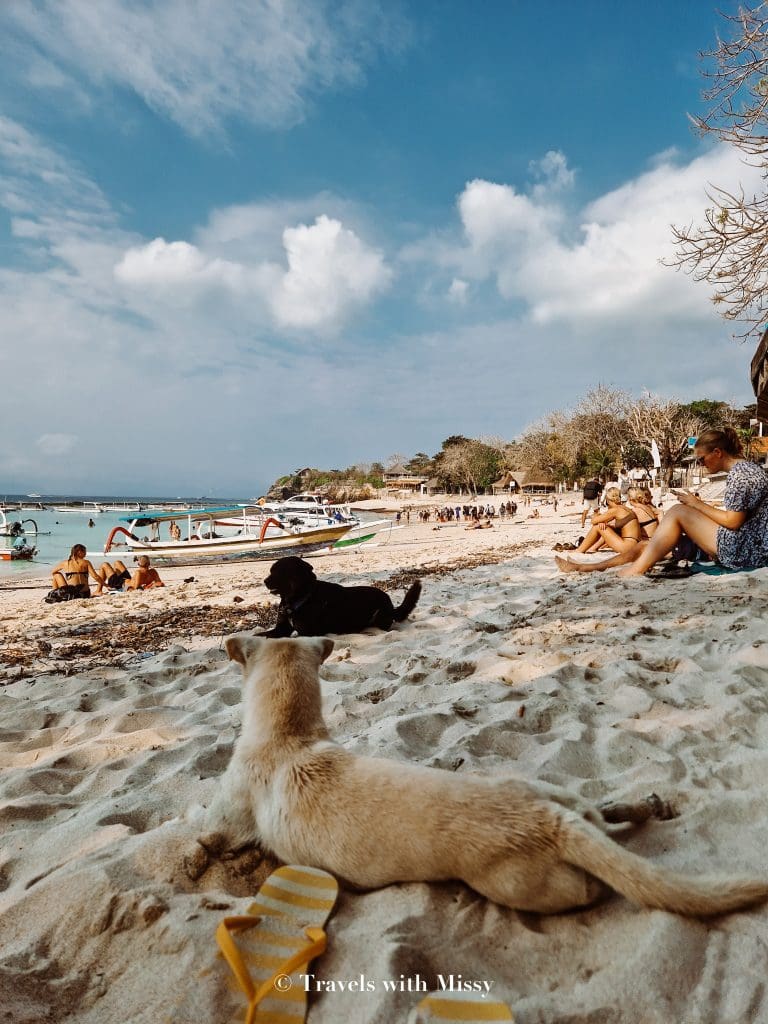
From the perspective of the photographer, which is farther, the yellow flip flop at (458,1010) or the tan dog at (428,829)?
the tan dog at (428,829)

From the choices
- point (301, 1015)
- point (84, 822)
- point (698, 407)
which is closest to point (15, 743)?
point (84, 822)

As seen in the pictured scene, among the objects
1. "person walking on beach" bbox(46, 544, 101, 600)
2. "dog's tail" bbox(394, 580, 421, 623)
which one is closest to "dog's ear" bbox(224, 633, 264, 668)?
"dog's tail" bbox(394, 580, 421, 623)

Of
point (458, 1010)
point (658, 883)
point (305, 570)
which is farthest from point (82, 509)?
point (658, 883)

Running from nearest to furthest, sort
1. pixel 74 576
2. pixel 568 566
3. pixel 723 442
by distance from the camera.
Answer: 1. pixel 723 442
2. pixel 568 566
3. pixel 74 576

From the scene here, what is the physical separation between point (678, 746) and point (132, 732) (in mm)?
2878

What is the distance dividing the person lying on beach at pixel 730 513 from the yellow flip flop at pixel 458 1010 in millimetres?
5483

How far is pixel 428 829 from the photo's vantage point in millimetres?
1560

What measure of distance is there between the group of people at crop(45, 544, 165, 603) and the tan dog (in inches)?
470

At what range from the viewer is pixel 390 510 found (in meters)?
69.8

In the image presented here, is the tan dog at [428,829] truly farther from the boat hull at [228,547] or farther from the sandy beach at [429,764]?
the boat hull at [228,547]

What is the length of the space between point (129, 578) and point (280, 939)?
46.1 feet

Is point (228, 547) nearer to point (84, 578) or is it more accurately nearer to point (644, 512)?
point (84, 578)

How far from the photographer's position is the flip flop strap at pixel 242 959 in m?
1.34

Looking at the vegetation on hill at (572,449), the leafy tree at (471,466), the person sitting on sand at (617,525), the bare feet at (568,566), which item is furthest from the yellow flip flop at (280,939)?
the leafy tree at (471,466)
